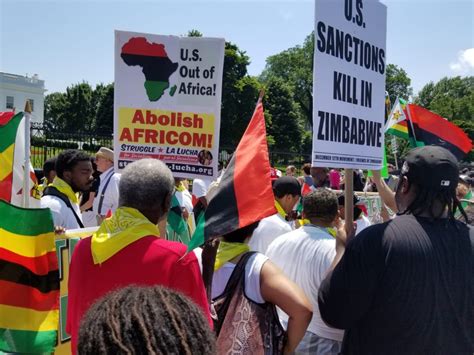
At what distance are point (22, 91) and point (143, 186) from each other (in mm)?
85190

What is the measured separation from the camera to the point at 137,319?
107 cm

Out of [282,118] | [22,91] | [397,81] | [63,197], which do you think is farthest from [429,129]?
[22,91]

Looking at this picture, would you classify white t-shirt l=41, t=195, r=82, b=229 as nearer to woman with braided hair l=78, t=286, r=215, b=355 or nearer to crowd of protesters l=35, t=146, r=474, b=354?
crowd of protesters l=35, t=146, r=474, b=354

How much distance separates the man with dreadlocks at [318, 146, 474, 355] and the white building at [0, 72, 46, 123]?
263 ft

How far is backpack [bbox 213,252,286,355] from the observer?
219cm

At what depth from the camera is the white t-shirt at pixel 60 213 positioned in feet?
14.3

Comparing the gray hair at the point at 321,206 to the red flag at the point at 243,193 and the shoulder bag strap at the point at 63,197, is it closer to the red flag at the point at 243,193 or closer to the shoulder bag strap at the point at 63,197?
the red flag at the point at 243,193

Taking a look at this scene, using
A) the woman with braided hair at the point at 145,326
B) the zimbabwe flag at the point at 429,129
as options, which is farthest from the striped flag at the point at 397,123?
the woman with braided hair at the point at 145,326

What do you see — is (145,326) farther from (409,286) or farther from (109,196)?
(109,196)

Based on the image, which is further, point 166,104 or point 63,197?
point 63,197

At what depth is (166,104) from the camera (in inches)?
162

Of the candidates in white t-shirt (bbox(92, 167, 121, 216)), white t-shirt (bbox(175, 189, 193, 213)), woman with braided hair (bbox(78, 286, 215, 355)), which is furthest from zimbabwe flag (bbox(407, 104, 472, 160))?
white t-shirt (bbox(92, 167, 121, 216))

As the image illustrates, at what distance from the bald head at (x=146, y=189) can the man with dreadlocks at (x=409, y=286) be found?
2.94ft

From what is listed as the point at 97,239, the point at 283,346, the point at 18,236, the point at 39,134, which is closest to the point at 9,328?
the point at 18,236
